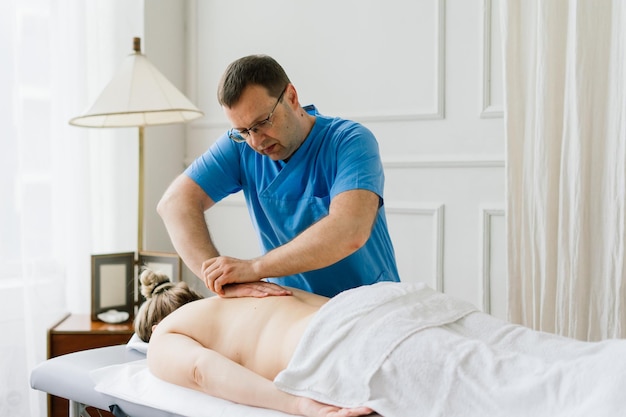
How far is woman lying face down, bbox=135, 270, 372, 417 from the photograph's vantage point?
1463mm

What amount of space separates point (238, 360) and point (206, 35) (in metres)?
1.99

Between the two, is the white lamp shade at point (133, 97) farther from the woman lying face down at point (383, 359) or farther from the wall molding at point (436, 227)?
the woman lying face down at point (383, 359)

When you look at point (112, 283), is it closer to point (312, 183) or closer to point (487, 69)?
point (312, 183)

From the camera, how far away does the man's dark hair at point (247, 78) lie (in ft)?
5.88

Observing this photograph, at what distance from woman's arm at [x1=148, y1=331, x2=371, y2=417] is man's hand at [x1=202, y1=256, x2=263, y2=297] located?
156 mm

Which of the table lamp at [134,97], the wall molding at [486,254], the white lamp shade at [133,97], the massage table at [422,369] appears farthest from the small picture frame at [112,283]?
the wall molding at [486,254]

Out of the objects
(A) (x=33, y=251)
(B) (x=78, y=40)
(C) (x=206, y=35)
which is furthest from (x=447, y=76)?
(A) (x=33, y=251)

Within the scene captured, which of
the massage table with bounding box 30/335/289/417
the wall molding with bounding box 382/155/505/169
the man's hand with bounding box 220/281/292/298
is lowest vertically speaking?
the massage table with bounding box 30/335/289/417

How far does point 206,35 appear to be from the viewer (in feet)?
10.6

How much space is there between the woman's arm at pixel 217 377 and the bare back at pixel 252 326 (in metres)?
0.04

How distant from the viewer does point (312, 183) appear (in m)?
1.95

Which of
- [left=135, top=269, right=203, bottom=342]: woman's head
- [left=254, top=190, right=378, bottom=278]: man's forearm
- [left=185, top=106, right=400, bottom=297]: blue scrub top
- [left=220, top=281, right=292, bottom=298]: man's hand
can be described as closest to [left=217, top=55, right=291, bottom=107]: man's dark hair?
[left=185, top=106, right=400, bottom=297]: blue scrub top

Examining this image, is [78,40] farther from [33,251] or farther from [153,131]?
[33,251]

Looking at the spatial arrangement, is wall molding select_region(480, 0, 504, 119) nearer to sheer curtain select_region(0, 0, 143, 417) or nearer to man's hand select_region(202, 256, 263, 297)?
man's hand select_region(202, 256, 263, 297)
